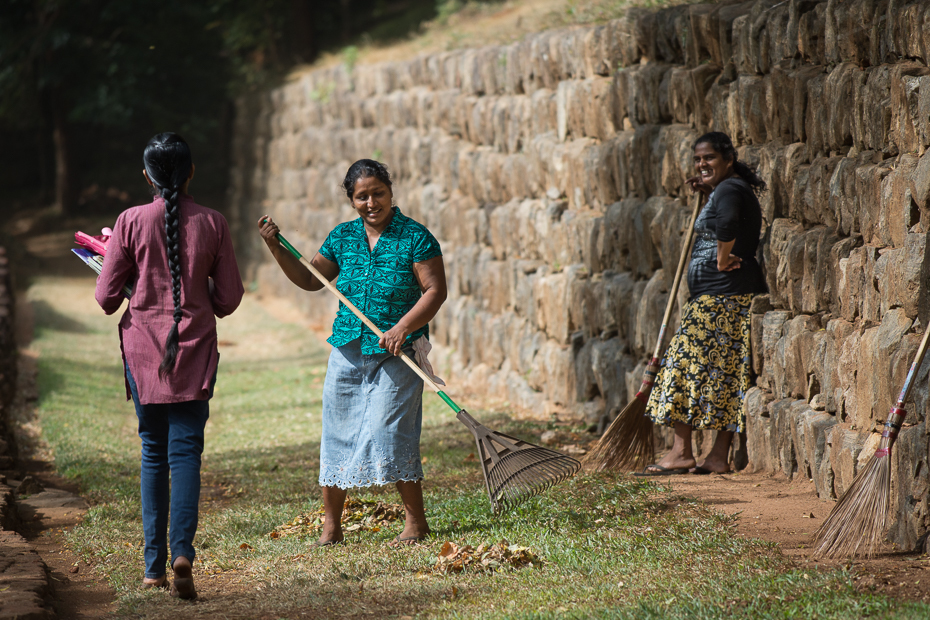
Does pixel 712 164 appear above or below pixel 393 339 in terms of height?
above

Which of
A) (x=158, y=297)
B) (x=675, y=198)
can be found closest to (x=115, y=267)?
(x=158, y=297)

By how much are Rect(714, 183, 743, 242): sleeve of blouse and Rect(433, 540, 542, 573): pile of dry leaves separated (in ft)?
7.33

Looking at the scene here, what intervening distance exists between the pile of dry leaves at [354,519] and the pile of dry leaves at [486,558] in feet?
2.68

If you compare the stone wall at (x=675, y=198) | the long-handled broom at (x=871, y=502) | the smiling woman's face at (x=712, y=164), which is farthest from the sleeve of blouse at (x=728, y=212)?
the long-handled broom at (x=871, y=502)

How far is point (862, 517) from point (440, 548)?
1.83 metres

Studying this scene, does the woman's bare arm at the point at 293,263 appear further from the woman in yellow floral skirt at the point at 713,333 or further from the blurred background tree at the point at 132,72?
the blurred background tree at the point at 132,72

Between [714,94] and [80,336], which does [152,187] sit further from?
[80,336]

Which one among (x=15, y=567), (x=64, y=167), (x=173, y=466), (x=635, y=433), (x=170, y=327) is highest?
(x=64, y=167)

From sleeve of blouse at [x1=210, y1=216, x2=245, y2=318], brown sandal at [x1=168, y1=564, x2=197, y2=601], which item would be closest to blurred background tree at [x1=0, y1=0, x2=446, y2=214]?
sleeve of blouse at [x1=210, y1=216, x2=245, y2=318]

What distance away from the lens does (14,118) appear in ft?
75.6

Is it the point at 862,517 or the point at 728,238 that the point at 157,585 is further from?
the point at 728,238

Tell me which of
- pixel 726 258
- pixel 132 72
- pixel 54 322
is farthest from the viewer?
pixel 132 72

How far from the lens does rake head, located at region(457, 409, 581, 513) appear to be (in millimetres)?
4664

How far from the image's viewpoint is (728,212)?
562 centimetres
